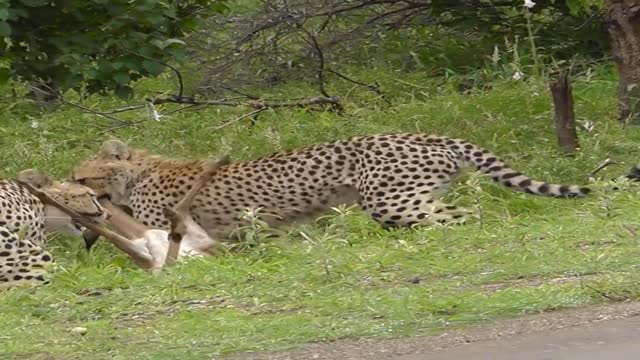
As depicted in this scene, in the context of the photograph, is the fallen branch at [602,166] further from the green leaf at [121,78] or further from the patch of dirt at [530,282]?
the green leaf at [121,78]

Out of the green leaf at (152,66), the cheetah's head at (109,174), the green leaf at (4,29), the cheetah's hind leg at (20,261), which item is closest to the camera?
the cheetah's hind leg at (20,261)

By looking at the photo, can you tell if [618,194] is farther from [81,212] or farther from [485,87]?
[485,87]

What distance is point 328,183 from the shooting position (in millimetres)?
7906

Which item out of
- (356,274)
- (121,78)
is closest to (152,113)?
(121,78)

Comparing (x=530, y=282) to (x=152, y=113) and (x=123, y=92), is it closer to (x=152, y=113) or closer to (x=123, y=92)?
(x=123, y=92)

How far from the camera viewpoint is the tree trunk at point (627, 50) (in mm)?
9289

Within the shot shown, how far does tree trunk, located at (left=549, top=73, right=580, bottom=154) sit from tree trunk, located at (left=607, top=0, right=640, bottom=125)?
67 cm

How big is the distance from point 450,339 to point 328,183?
3.26 m

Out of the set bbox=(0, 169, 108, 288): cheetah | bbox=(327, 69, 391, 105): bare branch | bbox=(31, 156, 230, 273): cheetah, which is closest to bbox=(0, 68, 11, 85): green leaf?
bbox=(0, 169, 108, 288): cheetah

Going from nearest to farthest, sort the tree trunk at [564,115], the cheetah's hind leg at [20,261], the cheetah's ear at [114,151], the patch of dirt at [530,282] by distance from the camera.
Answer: the patch of dirt at [530,282]
the cheetah's hind leg at [20,261]
the cheetah's ear at [114,151]
the tree trunk at [564,115]

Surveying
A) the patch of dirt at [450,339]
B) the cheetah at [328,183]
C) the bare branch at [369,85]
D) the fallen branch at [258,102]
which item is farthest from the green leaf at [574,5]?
the patch of dirt at [450,339]

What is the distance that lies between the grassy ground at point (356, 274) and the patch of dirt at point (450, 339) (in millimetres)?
79

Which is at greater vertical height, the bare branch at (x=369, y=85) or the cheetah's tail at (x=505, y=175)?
the cheetah's tail at (x=505, y=175)

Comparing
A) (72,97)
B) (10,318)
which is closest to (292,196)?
(10,318)
